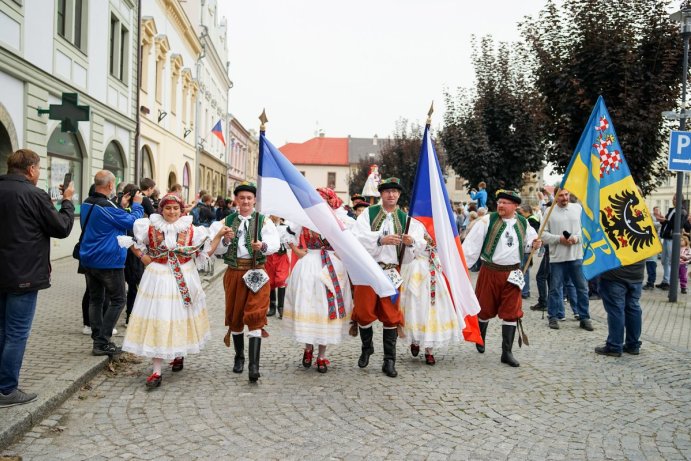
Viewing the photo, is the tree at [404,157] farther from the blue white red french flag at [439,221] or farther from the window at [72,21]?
the blue white red french flag at [439,221]

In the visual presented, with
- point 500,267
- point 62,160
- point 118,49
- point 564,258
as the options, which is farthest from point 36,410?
point 118,49

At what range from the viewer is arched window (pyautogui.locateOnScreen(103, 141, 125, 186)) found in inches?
715

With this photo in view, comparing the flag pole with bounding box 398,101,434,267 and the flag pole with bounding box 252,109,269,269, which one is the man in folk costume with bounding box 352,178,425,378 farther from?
the flag pole with bounding box 252,109,269,269

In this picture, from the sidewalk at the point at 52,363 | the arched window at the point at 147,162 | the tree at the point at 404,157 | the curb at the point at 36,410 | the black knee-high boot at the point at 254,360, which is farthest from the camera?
the tree at the point at 404,157

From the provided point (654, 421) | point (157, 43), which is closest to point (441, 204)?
point (654, 421)

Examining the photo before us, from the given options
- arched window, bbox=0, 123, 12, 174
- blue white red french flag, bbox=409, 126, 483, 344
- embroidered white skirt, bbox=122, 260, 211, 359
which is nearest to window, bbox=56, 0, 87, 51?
arched window, bbox=0, 123, 12, 174

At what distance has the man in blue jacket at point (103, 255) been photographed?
6.11m

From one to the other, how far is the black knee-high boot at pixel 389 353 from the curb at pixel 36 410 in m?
2.82

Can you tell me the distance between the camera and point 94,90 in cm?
1645

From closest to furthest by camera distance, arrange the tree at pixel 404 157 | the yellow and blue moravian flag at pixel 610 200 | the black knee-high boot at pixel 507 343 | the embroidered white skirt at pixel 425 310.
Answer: the embroidered white skirt at pixel 425 310
the black knee-high boot at pixel 507 343
the yellow and blue moravian flag at pixel 610 200
the tree at pixel 404 157

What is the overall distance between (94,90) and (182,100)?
1350 cm

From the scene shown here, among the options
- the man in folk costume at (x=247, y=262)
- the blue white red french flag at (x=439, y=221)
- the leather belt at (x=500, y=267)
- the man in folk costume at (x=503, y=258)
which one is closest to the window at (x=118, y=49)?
the man in folk costume at (x=247, y=262)

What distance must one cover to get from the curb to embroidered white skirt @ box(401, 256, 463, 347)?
10.6 feet

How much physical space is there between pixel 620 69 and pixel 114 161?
48.4 feet
